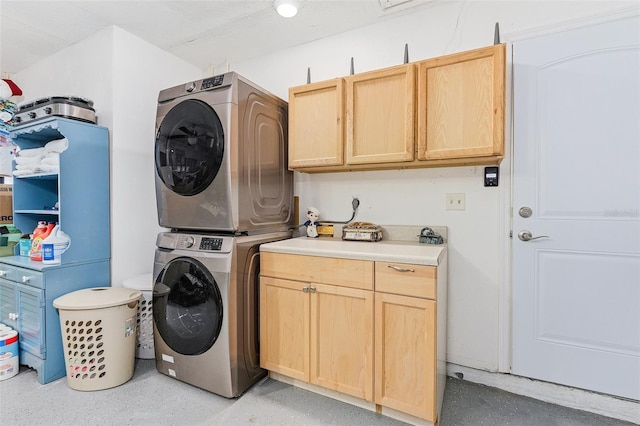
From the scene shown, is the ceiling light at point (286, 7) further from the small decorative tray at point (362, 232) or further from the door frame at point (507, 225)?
the small decorative tray at point (362, 232)

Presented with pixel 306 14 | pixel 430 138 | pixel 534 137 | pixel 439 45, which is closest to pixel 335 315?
pixel 430 138

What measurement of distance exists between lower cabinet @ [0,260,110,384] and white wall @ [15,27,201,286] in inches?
12.2

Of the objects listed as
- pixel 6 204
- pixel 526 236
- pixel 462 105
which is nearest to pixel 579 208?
pixel 526 236

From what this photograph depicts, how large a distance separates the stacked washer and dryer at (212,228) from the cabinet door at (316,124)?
20 centimetres

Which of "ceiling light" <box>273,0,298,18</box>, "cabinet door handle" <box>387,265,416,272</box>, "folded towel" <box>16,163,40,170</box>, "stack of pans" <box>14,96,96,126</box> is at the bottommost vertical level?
"cabinet door handle" <box>387,265,416,272</box>

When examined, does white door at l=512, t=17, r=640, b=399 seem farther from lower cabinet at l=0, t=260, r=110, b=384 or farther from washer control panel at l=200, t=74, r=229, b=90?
lower cabinet at l=0, t=260, r=110, b=384

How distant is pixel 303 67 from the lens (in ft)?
8.70

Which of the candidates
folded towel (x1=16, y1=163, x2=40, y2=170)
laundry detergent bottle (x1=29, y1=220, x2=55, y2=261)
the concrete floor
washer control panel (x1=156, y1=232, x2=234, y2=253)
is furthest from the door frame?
folded towel (x1=16, y1=163, x2=40, y2=170)

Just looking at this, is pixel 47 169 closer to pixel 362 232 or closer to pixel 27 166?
pixel 27 166

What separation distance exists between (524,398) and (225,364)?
1.87 meters

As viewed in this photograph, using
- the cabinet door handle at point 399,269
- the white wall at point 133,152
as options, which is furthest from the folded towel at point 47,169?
the cabinet door handle at point 399,269

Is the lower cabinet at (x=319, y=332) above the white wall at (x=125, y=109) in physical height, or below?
below

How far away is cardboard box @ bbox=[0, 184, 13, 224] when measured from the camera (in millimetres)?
2762

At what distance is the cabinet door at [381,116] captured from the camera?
1897mm
